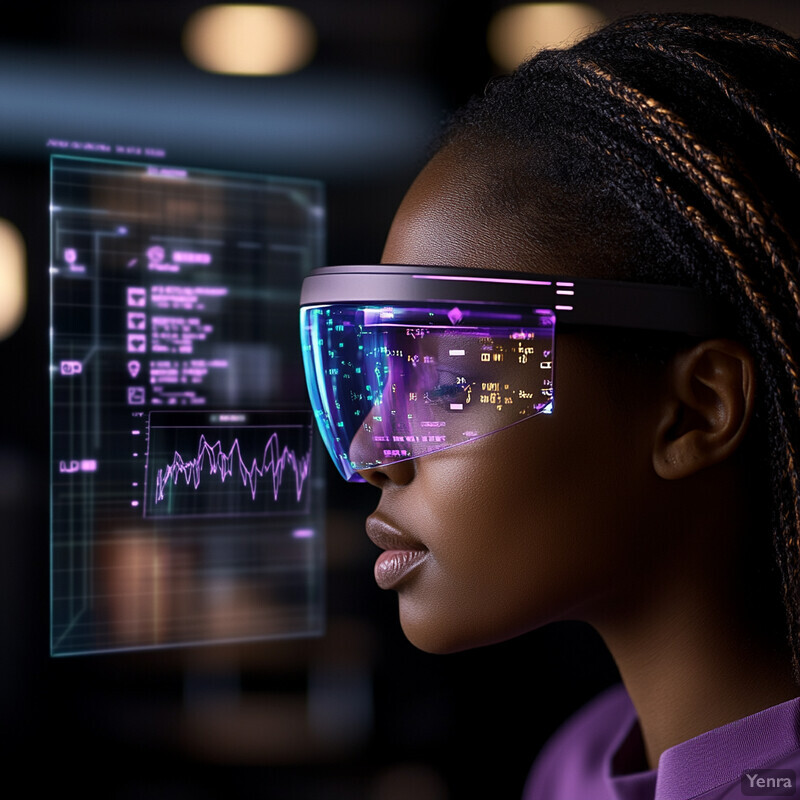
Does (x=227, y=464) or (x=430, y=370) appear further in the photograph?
(x=227, y=464)

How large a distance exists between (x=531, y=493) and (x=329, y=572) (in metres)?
0.49

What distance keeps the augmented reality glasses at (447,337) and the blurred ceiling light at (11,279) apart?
0.38m

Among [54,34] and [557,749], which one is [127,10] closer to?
[54,34]

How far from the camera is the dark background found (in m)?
0.98

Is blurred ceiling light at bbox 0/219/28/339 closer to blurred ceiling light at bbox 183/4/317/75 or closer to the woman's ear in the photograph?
blurred ceiling light at bbox 183/4/317/75

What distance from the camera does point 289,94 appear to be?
1.10 meters

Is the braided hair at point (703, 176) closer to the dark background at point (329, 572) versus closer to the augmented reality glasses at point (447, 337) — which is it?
the augmented reality glasses at point (447, 337)

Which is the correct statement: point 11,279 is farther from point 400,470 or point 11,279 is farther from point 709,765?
point 709,765

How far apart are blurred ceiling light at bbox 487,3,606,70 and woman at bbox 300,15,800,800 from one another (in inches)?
16.8

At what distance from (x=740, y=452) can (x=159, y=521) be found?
0.66 meters

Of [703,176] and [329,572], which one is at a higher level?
[703,176]

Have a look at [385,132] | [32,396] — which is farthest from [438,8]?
[32,396]

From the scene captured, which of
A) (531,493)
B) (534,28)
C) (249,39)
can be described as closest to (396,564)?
(531,493)

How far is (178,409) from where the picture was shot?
→ 3.36 ft
